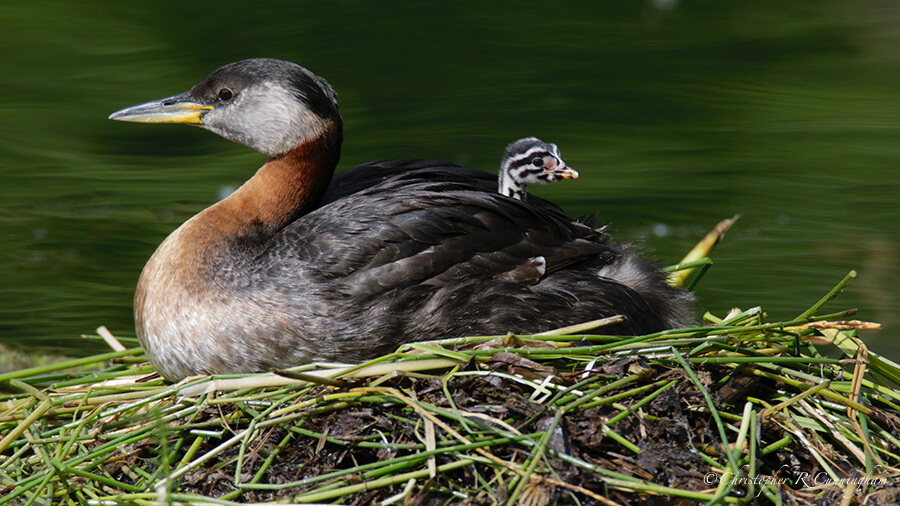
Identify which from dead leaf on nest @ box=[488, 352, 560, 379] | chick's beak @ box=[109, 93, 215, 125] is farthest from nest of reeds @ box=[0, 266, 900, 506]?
chick's beak @ box=[109, 93, 215, 125]

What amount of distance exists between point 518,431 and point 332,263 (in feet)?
3.49

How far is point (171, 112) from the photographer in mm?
3768

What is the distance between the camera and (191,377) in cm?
322

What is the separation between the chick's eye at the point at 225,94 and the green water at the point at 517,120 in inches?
73.3

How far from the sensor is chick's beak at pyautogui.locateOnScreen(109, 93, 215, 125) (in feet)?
12.4

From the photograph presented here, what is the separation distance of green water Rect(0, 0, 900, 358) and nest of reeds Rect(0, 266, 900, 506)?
2.25m

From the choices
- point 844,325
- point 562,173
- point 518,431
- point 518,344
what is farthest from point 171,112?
point 844,325

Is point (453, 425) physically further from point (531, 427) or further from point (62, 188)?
point (62, 188)

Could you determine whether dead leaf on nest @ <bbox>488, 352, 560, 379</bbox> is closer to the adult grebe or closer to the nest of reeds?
the nest of reeds

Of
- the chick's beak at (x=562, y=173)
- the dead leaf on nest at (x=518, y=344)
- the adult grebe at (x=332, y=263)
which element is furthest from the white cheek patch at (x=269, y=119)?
the dead leaf on nest at (x=518, y=344)

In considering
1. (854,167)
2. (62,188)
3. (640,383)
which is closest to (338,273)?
(640,383)

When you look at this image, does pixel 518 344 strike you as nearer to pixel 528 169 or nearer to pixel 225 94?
pixel 528 169

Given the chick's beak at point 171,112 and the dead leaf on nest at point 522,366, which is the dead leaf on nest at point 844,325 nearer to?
the dead leaf on nest at point 522,366

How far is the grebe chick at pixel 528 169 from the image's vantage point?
399 cm
